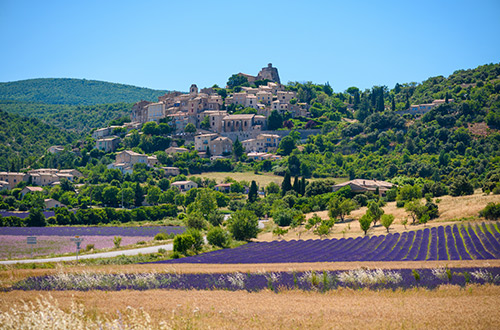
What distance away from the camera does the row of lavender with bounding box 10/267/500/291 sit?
17906mm

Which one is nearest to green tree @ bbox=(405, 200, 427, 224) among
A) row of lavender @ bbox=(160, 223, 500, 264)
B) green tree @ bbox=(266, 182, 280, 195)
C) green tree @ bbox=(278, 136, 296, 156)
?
row of lavender @ bbox=(160, 223, 500, 264)

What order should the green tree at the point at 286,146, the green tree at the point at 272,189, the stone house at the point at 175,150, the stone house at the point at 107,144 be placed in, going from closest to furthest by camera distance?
the green tree at the point at 272,189 < the green tree at the point at 286,146 < the stone house at the point at 175,150 < the stone house at the point at 107,144

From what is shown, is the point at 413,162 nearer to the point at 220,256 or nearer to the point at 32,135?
the point at 220,256

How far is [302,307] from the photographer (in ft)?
47.4

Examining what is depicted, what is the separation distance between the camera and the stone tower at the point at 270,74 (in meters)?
159

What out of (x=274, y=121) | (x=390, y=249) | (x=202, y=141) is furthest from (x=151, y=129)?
(x=390, y=249)

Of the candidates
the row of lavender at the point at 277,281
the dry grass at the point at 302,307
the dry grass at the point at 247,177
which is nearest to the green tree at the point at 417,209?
the row of lavender at the point at 277,281

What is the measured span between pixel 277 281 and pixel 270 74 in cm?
14438

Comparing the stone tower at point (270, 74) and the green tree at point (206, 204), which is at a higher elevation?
the stone tower at point (270, 74)

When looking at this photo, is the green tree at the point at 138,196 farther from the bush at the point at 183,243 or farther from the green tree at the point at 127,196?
the bush at the point at 183,243

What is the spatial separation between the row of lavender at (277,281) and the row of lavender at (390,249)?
6199 mm

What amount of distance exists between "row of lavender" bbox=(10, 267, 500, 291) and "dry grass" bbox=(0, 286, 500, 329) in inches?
32.7

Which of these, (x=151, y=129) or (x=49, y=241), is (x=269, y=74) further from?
(x=49, y=241)

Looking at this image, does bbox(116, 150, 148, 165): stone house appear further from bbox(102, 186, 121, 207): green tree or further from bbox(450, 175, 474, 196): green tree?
bbox(450, 175, 474, 196): green tree
